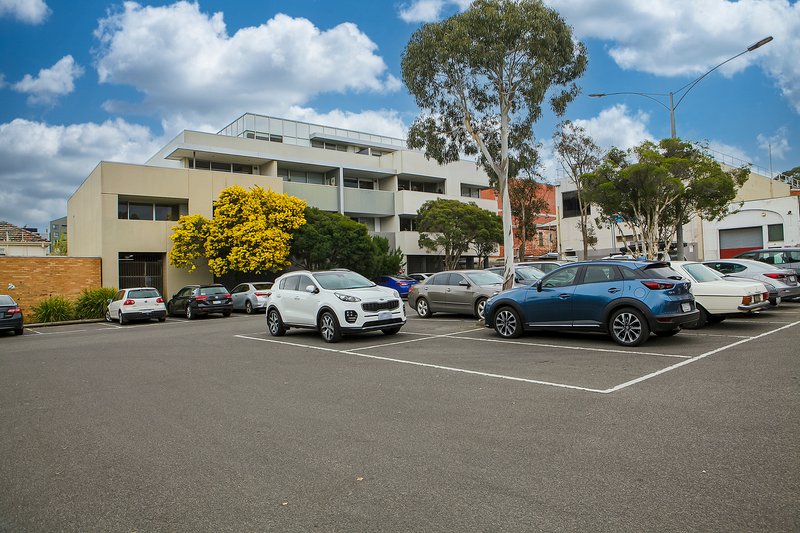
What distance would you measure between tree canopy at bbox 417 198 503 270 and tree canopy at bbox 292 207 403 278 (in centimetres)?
459

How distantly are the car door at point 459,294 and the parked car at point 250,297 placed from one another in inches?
448

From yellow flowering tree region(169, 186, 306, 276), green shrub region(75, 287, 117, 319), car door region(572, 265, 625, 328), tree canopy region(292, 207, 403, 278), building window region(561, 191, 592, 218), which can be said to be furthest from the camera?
building window region(561, 191, 592, 218)

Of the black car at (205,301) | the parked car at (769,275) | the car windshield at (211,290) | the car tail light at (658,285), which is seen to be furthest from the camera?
the car windshield at (211,290)

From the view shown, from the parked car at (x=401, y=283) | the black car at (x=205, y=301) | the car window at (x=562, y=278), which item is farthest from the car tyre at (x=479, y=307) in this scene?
the parked car at (x=401, y=283)

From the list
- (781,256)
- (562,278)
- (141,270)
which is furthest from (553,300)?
(141,270)

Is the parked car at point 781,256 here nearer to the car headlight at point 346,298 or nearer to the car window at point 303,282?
the car headlight at point 346,298

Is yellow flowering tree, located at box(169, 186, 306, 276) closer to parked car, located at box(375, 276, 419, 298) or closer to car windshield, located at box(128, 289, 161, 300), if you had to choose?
car windshield, located at box(128, 289, 161, 300)

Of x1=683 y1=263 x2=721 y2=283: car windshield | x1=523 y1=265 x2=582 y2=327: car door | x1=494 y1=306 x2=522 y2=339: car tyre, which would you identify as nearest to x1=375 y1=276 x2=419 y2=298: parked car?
x1=494 y1=306 x2=522 y2=339: car tyre

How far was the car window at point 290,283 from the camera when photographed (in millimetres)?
14336

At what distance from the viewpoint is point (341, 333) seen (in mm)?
12727

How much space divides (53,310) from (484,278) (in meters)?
20.0

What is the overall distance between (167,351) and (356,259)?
838 inches

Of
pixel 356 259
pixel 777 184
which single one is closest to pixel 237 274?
pixel 356 259

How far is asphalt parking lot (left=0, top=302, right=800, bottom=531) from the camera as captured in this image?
3754 mm
